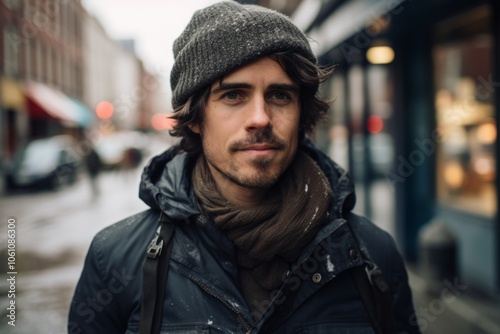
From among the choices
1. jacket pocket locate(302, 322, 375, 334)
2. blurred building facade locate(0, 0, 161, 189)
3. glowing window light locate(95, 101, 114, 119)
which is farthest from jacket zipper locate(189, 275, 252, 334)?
glowing window light locate(95, 101, 114, 119)

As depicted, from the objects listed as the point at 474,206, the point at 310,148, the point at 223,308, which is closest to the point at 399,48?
the point at 474,206

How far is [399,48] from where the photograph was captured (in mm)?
7926

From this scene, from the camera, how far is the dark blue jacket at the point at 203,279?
5.63 feet

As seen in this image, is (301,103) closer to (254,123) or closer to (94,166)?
(254,123)

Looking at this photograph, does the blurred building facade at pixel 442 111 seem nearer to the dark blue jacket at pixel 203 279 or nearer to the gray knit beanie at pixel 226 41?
the gray knit beanie at pixel 226 41

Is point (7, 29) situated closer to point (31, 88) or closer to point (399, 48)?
point (31, 88)

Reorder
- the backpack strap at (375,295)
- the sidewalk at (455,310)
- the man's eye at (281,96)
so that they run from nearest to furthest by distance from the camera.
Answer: the backpack strap at (375,295), the man's eye at (281,96), the sidewalk at (455,310)

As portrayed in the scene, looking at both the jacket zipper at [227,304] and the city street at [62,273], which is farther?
the city street at [62,273]

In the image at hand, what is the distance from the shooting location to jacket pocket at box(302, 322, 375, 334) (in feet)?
5.66

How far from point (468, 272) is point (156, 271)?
5.94 meters

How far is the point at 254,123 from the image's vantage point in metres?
1.81

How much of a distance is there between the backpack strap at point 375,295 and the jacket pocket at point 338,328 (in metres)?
0.04

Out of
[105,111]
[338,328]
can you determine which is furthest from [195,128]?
[105,111]

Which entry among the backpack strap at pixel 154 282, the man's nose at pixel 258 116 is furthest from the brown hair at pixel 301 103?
the backpack strap at pixel 154 282
